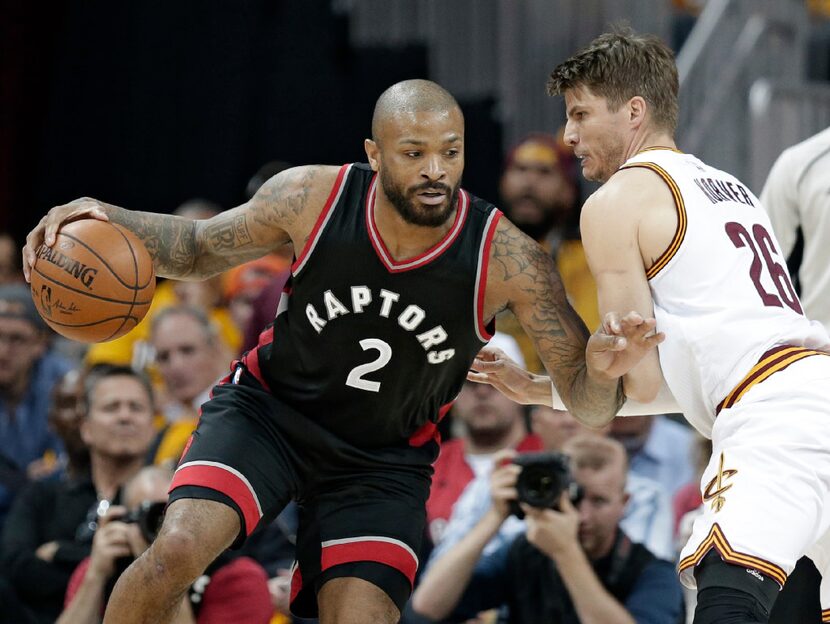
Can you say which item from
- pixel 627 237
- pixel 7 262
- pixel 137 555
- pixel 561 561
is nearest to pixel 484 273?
pixel 627 237

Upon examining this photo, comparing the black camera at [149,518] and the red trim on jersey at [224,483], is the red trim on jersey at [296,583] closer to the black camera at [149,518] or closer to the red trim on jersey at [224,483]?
the red trim on jersey at [224,483]

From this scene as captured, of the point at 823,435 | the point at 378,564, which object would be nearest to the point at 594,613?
the point at 378,564

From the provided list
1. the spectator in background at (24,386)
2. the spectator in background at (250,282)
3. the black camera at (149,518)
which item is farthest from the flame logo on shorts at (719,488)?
the spectator in background at (24,386)

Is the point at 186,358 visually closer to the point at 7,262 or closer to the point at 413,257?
the point at 7,262

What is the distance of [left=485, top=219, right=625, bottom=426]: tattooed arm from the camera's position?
5.24 metres

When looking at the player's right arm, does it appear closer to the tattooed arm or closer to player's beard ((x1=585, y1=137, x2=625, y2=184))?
the tattooed arm

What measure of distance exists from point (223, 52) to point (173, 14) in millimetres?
705

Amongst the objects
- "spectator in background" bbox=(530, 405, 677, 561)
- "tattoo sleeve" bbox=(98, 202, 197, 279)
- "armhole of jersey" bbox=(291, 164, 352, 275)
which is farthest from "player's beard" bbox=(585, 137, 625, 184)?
"spectator in background" bbox=(530, 405, 677, 561)

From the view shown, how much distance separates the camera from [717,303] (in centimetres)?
461

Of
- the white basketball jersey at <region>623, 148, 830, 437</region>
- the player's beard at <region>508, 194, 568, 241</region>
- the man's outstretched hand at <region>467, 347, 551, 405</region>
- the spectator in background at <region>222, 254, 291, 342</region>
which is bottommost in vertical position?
the spectator in background at <region>222, 254, 291, 342</region>

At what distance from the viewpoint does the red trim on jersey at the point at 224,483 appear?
5020 mm

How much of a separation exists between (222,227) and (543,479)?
2044 mm

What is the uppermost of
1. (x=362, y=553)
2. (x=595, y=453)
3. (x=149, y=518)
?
(x=362, y=553)

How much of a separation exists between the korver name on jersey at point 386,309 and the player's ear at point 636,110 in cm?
106
